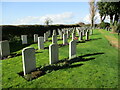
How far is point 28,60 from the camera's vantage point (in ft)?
18.6

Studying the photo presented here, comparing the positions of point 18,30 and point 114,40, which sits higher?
point 18,30

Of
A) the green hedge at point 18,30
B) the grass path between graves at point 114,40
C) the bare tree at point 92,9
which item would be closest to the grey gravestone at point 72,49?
the grass path between graves at point 114,40

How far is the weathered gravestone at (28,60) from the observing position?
5.49 meters

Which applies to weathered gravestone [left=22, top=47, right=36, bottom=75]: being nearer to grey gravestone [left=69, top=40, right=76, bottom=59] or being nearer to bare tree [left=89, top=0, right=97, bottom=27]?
grey gravestone [left=69, top=40, right=76, bottom=59]

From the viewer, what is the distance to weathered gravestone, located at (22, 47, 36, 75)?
5.49 m

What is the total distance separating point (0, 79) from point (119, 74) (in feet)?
19.1

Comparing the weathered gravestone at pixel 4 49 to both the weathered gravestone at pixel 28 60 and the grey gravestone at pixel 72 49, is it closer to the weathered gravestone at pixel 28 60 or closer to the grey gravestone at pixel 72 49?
the weathered gravestone at pixel 28 60

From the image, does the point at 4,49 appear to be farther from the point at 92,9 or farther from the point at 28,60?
the point at 92,9

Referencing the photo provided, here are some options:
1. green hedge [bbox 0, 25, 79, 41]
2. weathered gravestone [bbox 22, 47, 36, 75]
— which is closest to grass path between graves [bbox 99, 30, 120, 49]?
weathered gravestone [bbox 22, 47, 36, 75]

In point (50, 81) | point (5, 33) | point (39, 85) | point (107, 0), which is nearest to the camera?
point (39, 85)

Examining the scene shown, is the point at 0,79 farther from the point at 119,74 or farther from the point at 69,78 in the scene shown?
the point at 119,74

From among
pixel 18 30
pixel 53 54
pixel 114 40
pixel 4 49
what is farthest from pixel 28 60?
pixel 18 30

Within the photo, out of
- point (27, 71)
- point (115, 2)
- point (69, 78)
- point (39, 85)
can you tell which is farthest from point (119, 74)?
point (115, 2)

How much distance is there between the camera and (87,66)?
21.0 feet
